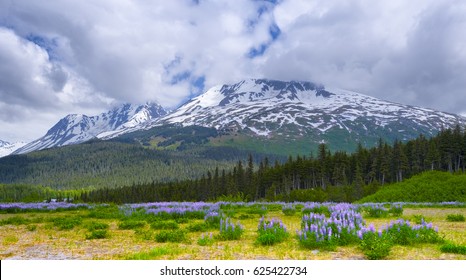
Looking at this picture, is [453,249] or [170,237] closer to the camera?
[453,249]

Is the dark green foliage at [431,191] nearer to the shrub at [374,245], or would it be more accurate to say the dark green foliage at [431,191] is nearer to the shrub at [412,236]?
the shrub at [412,236]

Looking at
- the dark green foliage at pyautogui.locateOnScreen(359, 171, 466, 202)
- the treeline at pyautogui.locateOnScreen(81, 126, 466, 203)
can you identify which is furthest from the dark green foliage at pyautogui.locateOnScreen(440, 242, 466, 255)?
the treeline at pyautogui.locateOnScreen(81, 126, 466, 203)

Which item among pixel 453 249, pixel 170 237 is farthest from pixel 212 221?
pixel 453 249

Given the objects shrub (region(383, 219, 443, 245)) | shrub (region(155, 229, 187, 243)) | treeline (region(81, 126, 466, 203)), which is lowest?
shrub (region(155, 229, 187, 243))

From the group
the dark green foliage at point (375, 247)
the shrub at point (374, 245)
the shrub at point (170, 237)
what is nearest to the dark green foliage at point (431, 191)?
the shrub at point (374, 245)

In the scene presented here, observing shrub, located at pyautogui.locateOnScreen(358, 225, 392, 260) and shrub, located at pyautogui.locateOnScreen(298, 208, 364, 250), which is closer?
shrub, located at pyautogui.locateOnScreen(358, 225, 392, 260)

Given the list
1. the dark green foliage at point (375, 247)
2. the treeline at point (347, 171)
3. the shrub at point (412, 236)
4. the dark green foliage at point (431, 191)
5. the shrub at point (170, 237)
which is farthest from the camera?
the treeline at point (347, 171)

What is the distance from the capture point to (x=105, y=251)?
9.48 m

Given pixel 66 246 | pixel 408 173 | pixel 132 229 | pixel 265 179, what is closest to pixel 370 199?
pixel 132 229

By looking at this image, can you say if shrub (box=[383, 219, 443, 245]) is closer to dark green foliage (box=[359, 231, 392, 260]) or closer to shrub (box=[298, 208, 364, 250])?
shrub (box=[298, 208, 364, 250])

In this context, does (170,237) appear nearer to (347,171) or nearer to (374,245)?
(374,245)

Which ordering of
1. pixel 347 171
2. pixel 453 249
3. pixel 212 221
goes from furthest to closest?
1. pixel 347 171
2. pixel 212 221
3. pixel 453 249

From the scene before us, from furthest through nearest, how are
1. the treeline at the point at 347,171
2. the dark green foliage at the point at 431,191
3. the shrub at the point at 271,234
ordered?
the treeline at the point at 347,171 < the dark green foliage at the point at 431,191 < the shrub at the point at 271,234

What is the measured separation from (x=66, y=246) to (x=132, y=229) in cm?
442
